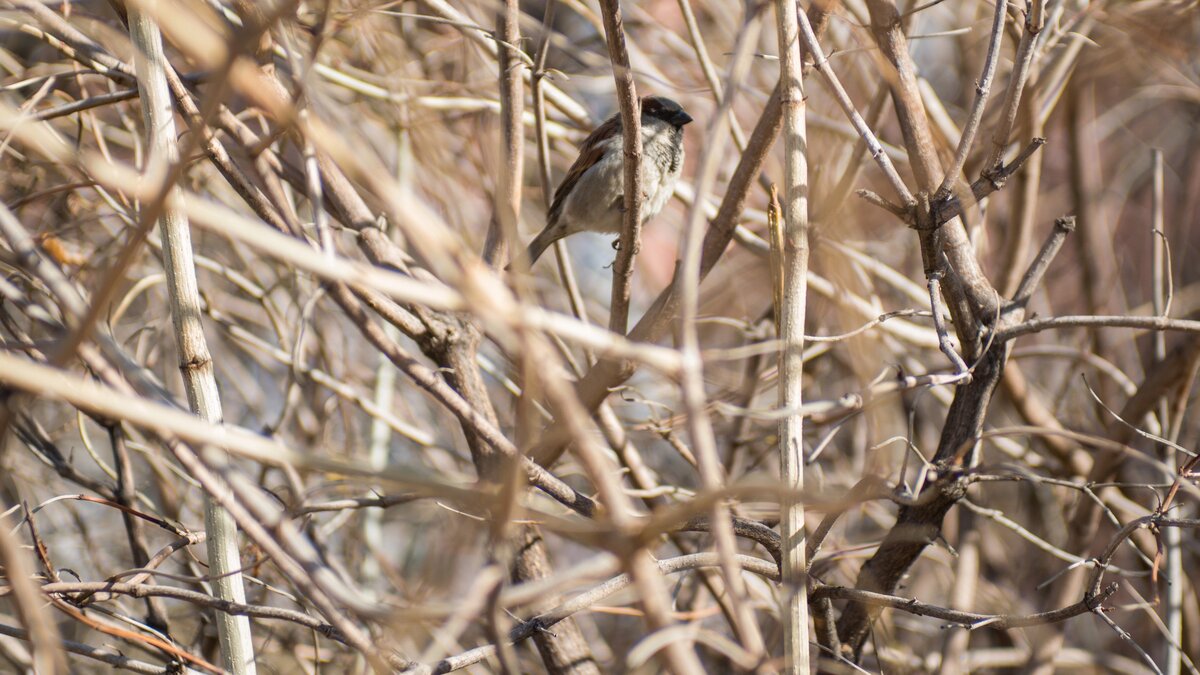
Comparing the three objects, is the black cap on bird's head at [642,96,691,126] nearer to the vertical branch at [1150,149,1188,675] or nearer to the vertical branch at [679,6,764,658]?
the vertical branch at [1150,149,1188,675]

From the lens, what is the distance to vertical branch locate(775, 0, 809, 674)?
138 cm

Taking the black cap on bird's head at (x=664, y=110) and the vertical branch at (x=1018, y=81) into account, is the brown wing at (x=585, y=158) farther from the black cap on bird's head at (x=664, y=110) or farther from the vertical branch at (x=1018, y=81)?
the vertical branch at (x=1018, y=81)

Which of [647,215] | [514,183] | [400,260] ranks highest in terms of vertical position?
[647,215]

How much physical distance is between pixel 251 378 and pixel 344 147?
3.26 metres

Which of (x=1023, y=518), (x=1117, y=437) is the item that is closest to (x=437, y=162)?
(x=1117, y=437)

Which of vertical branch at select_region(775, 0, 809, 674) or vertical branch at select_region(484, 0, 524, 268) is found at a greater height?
vertical branch at select_region(484, 0, 524, 268)

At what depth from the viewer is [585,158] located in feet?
11.1

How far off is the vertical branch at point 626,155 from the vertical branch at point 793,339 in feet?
1.26

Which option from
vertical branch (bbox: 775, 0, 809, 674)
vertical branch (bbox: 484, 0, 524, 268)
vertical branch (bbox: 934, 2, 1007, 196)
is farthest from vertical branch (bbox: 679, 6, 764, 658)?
vertical branch (bbox: 484, 0, 524, 268)

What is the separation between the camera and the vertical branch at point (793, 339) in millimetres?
1381

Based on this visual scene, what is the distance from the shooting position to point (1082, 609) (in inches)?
61.1

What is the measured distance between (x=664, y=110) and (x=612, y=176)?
1.12ft

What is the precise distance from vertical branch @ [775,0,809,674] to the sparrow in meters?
1.65

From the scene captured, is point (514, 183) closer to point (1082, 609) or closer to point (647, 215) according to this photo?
point (647, 215)
